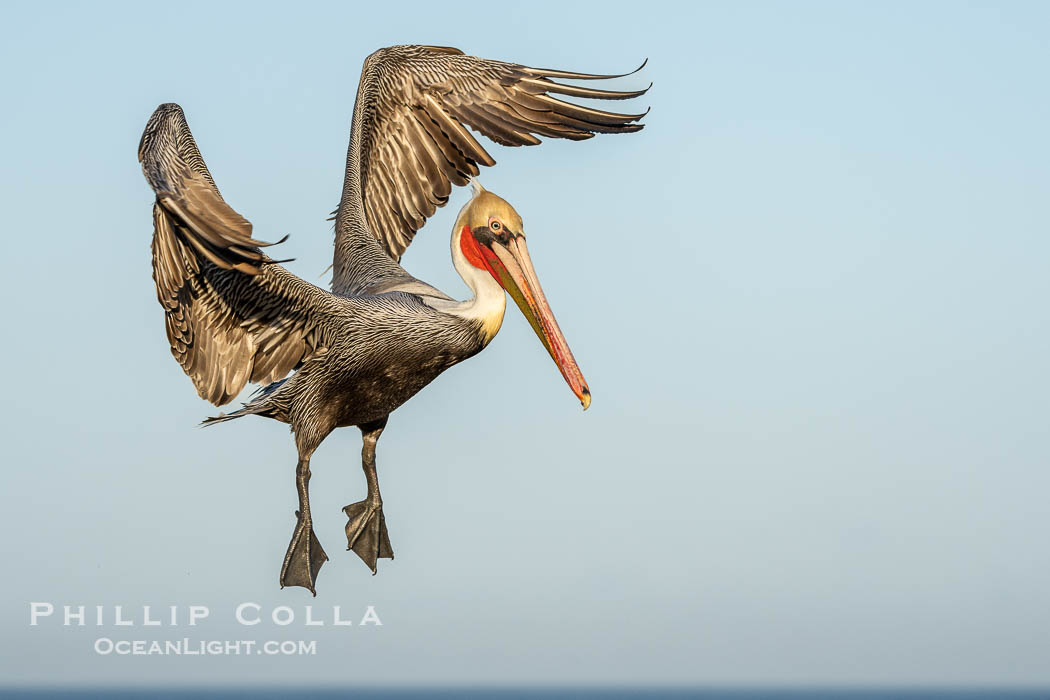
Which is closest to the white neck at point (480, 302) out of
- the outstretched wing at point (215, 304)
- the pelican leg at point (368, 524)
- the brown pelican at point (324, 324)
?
the brown pelican at point (324, 324)

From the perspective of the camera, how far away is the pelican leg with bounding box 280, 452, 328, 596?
37.3ft

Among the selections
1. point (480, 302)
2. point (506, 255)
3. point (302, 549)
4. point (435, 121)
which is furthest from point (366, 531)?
point (435, 121)

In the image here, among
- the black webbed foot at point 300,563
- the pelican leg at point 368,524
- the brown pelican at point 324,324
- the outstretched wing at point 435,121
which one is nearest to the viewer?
the brown pelican at point 324,324

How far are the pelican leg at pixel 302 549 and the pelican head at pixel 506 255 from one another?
78.0 inches

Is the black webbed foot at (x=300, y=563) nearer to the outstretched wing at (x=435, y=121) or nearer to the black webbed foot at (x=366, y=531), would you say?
the black webbed foot at (x=366, y=531)

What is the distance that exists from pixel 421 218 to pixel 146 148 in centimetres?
336

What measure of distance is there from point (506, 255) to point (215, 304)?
7.14ft

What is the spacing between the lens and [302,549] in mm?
11375

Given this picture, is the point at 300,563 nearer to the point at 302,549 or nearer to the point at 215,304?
the point at 302,549

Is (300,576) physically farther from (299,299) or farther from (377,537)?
(299,299)

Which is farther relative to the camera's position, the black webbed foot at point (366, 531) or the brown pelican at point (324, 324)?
the black webbed foot at point (366, 531)

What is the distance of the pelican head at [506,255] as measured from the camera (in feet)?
36.7

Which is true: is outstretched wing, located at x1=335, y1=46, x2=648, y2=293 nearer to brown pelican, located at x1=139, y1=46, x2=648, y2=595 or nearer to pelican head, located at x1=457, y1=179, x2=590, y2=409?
brown pelican, located at x1=139, y1=46, x2=648, y2=595

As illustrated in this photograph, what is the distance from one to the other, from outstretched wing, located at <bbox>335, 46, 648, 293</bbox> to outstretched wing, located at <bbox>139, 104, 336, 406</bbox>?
1837 mm
